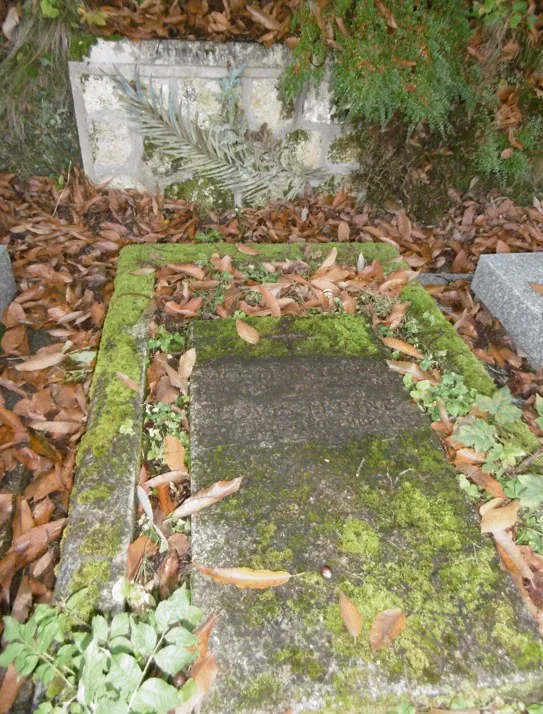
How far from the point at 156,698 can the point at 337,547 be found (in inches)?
22.0

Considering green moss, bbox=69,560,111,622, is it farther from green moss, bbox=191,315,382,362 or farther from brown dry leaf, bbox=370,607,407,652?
green moss, bbox=191,315,382,362

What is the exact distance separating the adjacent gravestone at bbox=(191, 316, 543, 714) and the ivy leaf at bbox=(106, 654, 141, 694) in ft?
0.54

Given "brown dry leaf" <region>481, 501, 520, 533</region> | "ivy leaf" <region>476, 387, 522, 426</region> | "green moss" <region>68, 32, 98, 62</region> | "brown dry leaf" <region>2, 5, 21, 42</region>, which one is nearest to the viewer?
"brown dry leaf" <region>481, 501, 520, 533</region>

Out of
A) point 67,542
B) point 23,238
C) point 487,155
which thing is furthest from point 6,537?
point 487,155

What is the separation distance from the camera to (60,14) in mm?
3092

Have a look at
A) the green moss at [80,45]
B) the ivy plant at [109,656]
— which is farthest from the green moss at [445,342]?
the green moss at [80,45]

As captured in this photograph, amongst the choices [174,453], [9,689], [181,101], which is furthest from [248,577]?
[181,101]

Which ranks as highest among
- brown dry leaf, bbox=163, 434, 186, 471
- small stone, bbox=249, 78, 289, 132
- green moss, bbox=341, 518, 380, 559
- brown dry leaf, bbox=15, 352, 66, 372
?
small stone, bbox=249, 78, 289, 132

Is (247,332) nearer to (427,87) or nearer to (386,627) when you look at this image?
(386,627)

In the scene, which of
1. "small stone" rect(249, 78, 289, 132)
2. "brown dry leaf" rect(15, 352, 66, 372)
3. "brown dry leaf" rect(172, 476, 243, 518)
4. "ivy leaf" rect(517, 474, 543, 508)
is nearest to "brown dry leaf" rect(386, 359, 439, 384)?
"ivy leaf" rect(517, 474, 543, 508)

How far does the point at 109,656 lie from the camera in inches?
46.6

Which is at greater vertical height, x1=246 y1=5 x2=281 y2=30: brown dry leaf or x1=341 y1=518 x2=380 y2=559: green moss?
x1=246 y1=5 x2=281 y2=30: brown dry leaf

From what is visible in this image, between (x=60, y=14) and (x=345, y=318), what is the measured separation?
2573 mm

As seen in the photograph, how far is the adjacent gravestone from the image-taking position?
3.91ft
